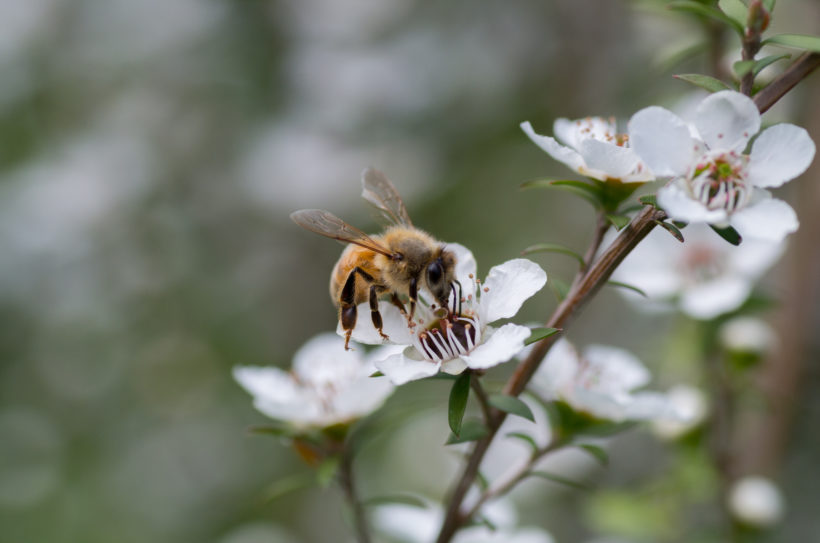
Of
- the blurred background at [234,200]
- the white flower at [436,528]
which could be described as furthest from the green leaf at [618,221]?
the blurred background at [234,200]

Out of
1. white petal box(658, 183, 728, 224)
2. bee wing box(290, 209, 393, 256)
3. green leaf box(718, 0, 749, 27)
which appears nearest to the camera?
white petal box(658, 183, 728, 224)

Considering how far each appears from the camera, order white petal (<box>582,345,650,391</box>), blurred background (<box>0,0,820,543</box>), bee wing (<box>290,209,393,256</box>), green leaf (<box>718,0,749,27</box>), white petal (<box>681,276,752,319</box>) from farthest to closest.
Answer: blurred background (<box>0,0,820,543</box>) < white petal (<box>681,276,752,319</box>) < white petal (<box>582,345,650,391</box>) < bee wing (<box>290,209,393,256</box>) < green leaf (<box>718,0,749,27</box>)

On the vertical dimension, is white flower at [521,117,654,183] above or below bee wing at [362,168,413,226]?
above

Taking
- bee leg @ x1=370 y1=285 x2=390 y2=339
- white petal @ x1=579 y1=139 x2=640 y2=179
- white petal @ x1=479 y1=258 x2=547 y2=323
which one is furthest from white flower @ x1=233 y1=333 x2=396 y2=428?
white petal @ x1=579 y1=139 x2=640 y2=179

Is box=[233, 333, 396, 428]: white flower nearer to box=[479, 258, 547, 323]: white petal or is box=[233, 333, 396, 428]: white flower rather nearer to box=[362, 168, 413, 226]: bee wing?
box=[479, 258, 547, 323]: white petal

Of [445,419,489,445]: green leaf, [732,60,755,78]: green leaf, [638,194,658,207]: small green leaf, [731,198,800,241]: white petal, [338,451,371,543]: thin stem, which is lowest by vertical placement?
[338,451,371,543]: thin stem

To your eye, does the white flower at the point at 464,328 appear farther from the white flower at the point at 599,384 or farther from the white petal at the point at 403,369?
the white flower at the point at 599,384

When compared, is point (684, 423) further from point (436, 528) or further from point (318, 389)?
point (318, 389)
